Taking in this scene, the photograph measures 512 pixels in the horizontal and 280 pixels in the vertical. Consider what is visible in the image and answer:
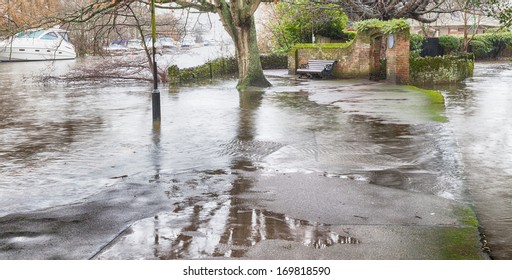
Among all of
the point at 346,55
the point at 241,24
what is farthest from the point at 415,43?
the point at 241,24

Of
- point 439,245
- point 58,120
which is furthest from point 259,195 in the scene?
point 58,120

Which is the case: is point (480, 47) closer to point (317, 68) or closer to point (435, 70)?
point (435, 70)

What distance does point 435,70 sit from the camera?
2661 centimetres

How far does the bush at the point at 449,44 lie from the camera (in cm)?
4778

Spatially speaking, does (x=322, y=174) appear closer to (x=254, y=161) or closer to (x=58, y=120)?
(x=254, y=161)

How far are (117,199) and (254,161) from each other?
115 inches

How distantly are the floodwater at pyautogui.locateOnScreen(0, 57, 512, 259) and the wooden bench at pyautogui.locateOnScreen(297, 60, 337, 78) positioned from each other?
8.07 meters

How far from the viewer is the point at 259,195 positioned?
8.20 metres

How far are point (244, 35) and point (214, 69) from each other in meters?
8.64

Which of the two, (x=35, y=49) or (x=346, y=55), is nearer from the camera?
(x=346, y=55)

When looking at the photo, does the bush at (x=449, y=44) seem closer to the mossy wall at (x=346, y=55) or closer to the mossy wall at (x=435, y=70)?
the mossy wall at (x=346, y=55)

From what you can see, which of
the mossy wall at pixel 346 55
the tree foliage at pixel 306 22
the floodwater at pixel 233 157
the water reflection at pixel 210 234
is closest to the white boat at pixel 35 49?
the tree foliage at pixel 306 22

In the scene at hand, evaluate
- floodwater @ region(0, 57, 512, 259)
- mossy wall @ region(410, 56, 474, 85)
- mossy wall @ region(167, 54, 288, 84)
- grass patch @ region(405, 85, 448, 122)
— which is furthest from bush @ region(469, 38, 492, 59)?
floodwater @ region(0, 57, 512, 259)

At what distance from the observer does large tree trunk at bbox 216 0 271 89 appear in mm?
22750
